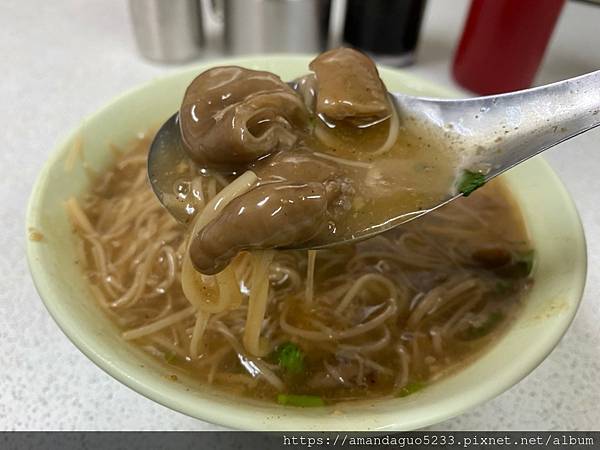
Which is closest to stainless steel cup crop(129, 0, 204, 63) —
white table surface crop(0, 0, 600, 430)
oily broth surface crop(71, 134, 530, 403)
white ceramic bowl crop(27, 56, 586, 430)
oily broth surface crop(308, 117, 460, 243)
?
white table surface crop(0, 0, 600, 430)

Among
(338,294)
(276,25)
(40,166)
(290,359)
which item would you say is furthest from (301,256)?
(276,25)

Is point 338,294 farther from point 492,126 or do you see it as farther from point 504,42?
point 504,42

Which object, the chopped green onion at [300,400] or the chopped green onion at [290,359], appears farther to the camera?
the chopped green onion at [290,359]

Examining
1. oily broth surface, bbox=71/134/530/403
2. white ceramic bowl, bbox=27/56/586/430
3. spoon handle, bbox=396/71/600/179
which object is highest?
spoon handle, bbox=396/71/600/179

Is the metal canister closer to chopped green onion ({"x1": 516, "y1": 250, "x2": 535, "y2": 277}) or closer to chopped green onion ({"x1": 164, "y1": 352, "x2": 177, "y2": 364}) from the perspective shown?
chopped green onion ({"x1": 516, "y1": 250, "x2": 535, "y2": 277})

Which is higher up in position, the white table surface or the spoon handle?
the spoon handle

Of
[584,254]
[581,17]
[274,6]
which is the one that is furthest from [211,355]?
[581,17]

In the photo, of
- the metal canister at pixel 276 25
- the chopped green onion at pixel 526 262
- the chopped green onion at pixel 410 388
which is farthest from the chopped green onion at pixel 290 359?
the metal canister at pixel 276 25

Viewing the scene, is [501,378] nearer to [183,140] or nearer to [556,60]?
[183,140]

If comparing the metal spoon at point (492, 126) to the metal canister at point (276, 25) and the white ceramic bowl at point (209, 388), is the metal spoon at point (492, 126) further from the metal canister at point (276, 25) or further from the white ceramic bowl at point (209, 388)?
the metal canister at point (276, 25)
